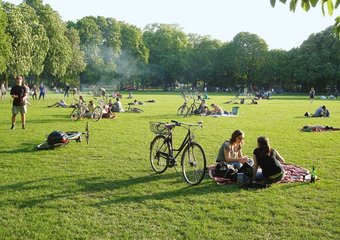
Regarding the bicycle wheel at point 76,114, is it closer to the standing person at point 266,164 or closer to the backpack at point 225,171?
→ the backpack at point 225,171

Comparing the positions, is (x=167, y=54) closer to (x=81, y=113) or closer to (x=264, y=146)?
(x=81, y=113)

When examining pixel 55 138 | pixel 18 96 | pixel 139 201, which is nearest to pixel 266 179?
pixel 139 201

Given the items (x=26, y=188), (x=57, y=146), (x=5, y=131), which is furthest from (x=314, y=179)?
(x=5, y=131)

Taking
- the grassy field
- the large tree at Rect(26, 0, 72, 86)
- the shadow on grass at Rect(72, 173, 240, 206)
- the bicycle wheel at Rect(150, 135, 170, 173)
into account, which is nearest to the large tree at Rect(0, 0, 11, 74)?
the large tree at Rect(26, 0, 72, 86)

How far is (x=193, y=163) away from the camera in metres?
7.93

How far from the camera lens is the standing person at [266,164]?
7.72 m

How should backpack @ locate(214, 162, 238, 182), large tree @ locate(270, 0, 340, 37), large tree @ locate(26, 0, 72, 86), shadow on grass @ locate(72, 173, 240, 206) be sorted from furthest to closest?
large tree @ locate(26, 0, 72, 86), backpack @ locate(214, 162, 238, 182), shadow on grass @ locate(72, 173, 240, 206), large tree @ locate(270, 0, 340, 37)

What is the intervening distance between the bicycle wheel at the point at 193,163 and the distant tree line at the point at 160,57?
40.6 m

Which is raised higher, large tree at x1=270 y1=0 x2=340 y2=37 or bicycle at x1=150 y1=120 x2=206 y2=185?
large tree at x1=270 y1=0 x2=340 y2=37

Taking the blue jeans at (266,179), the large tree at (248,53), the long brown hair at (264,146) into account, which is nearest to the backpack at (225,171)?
the blue jeans at (266,179)

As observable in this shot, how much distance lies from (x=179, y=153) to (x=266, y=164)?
1.98 metres

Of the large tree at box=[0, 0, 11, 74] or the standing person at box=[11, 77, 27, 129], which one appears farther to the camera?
the large tree at box=[0, 0, 11, 74]

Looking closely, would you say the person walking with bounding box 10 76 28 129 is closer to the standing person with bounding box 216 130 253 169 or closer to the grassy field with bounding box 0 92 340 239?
the grassy field with bounding box 0 92 340 239

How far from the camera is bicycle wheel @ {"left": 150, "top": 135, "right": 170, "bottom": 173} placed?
8727 millimetres
